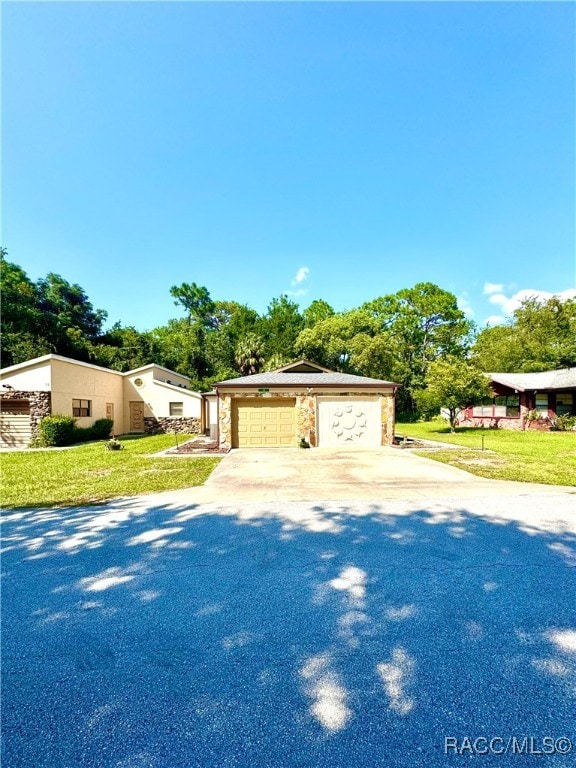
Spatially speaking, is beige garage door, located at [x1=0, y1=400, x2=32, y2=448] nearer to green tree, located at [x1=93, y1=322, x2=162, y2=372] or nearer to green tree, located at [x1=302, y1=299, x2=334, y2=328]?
green tree, located at [x1=93, y1=322, x2=162, y2=372]

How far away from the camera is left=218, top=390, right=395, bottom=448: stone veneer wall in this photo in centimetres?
1534

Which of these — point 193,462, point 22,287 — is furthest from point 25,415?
point 22,287

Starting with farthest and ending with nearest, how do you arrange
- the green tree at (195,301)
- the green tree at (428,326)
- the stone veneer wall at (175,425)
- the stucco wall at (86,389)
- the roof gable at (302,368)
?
the green tree at (195,301)
the green tree at (428,326)
the stone veneer wall at (175,425)
the roof gable at (302,368)
the stucco wall at (86,389)

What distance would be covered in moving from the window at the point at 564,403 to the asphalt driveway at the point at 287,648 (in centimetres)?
2370

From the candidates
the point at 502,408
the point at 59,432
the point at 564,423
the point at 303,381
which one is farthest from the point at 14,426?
the point at 564,423

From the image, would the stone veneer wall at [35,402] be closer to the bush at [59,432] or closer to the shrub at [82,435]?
the bush at [59,432]

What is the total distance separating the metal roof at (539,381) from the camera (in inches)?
Result: 904

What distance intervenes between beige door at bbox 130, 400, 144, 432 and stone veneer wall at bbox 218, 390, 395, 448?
11245 millimetres

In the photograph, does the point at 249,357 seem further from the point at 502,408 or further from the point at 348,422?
the point at 502,408

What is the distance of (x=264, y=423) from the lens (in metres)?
15.8

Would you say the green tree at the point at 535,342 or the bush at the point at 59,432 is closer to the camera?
the bush at the point at 59,432

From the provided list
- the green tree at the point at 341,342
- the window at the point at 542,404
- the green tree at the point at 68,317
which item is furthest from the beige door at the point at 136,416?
the window at the point at 542,404

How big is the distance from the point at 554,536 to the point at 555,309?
45.4 meters

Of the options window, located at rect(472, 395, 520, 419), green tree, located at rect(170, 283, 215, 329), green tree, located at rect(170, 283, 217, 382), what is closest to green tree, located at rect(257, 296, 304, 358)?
green tree, located at rect(170, 283, 217, 382)
